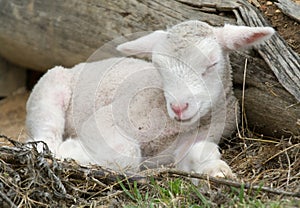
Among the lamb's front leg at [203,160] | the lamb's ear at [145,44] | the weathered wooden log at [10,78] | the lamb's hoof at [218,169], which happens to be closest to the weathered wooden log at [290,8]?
the lamb's ear at [145,44]

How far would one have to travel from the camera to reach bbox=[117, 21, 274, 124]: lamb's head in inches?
192

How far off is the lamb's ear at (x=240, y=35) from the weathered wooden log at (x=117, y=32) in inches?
10.1

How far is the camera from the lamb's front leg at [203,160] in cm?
490

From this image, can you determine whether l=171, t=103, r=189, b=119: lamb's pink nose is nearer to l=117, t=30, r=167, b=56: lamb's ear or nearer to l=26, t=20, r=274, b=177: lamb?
l=26, t=20, r=274, b=177: lamb

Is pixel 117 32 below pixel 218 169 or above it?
above

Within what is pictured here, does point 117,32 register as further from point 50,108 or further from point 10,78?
point 10,78

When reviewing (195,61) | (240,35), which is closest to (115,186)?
(195,61)

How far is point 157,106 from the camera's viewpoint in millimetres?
5270

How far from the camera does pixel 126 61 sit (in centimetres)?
586

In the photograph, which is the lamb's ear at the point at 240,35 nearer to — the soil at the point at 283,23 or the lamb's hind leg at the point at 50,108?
the soil at the point at 283,23

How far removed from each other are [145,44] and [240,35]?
72 centimetres

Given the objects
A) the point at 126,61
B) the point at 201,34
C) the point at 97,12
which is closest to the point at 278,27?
the point at 201,34

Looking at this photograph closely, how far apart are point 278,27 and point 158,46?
3.22 ft

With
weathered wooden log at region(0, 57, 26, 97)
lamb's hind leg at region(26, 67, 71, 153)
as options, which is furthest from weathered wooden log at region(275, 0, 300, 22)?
weathered wooden log at region(0, 57, 26, 97)
